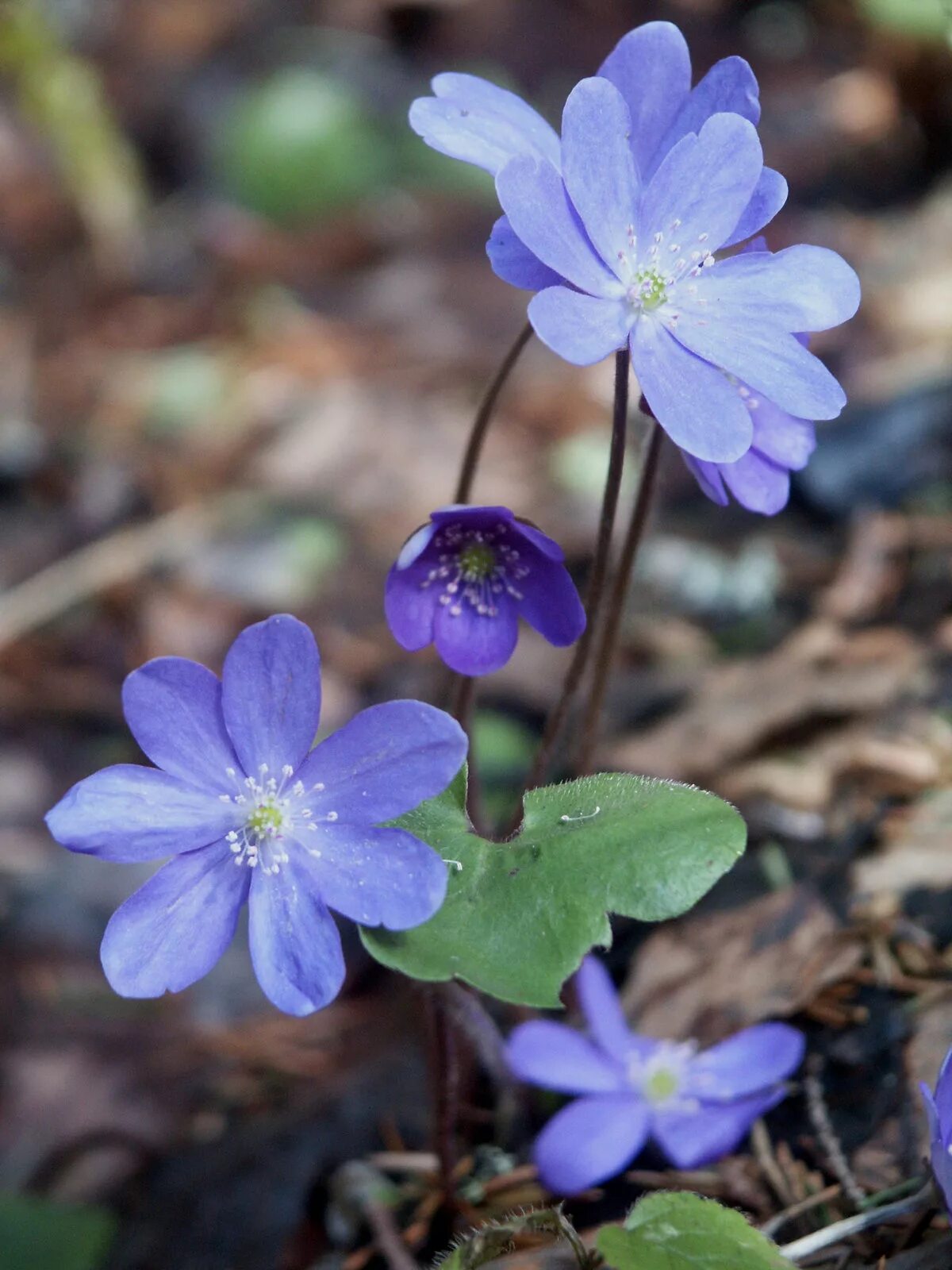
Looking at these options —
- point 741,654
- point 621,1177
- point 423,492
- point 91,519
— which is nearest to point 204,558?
point 91,519

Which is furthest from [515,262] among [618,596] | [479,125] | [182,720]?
[182,720]

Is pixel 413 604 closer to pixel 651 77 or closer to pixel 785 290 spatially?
pixel 785 290

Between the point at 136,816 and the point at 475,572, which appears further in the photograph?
the point at 475,572

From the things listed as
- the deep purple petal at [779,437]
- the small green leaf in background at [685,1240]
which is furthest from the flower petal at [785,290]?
the small green leaf in background at [685,1240]

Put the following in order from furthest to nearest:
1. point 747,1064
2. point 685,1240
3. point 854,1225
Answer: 1. point 747,1064
2. point 854,1225
3. point 685,1240

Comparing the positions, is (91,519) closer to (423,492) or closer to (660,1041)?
(423,492)

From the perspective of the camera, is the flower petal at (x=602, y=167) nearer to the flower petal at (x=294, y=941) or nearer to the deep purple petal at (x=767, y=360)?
the deep purple petal at (x=767, y=360)
